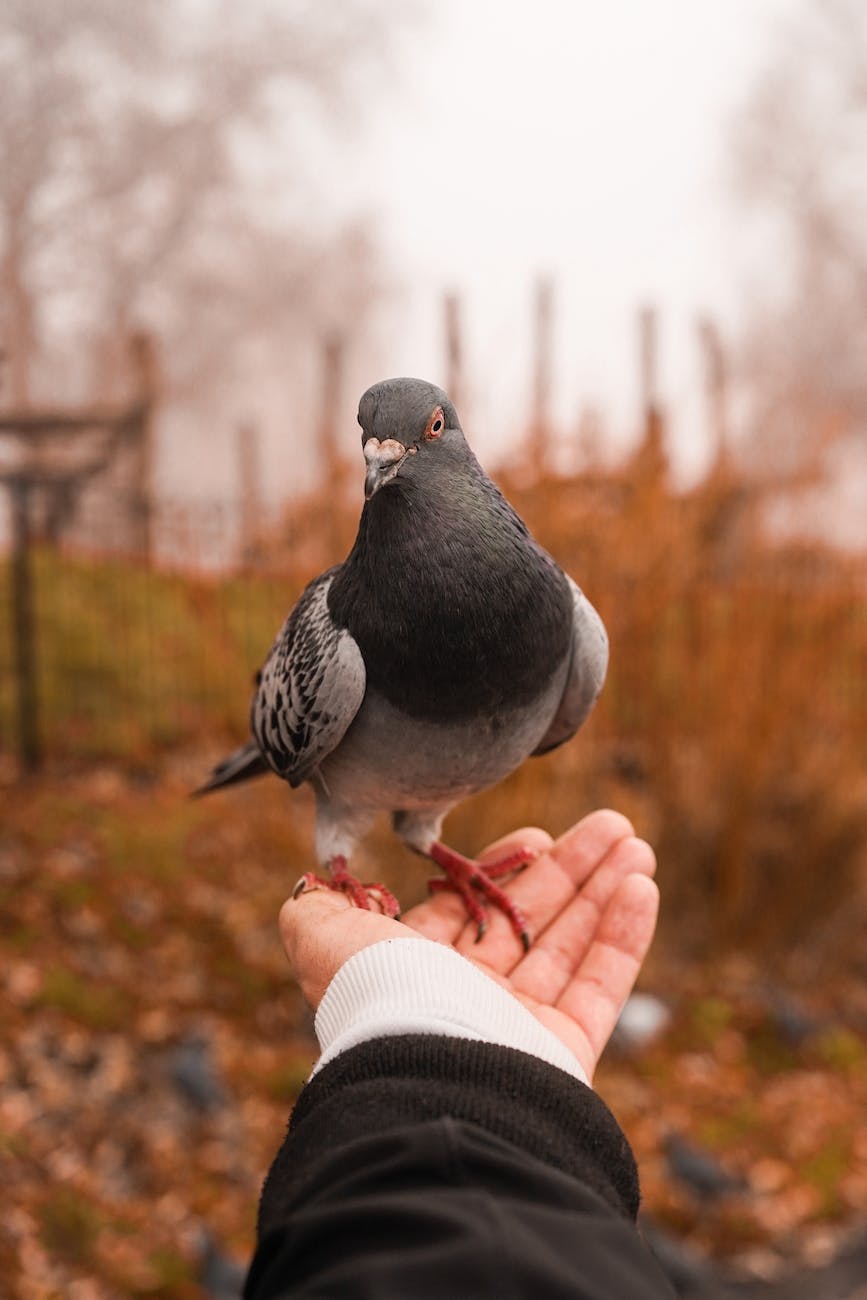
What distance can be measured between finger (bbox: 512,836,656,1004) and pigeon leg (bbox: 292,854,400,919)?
1.10 feet

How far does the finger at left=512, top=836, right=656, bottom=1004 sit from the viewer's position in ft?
7.03

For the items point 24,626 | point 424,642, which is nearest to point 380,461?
point 424,642

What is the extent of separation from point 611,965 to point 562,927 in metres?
0.16

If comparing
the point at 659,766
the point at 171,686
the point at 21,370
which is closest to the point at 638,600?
the point at 659,766

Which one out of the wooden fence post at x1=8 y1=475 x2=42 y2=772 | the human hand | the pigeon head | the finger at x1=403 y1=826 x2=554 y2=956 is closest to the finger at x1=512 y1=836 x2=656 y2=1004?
the human hand

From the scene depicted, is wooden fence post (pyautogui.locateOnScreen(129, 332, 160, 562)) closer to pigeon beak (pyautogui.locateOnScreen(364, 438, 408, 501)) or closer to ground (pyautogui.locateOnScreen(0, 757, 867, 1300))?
ground (pyautogui.locateOnScreen(0, 757, 867, 1300))

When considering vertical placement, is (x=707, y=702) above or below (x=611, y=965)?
below

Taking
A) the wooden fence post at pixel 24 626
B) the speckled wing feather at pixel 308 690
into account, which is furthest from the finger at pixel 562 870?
the wooden fence post at pixel 24 626

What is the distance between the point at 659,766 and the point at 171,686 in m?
4.51

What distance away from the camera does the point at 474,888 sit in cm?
227

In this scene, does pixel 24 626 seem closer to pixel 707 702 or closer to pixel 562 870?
pixel 707 702

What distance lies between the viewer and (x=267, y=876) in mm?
6219

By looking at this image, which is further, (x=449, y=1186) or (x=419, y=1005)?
(x=419, y=1005)

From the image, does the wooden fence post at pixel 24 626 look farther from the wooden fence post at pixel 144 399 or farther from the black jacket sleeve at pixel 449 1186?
the black jacket sleeve at pixel 449 1186
